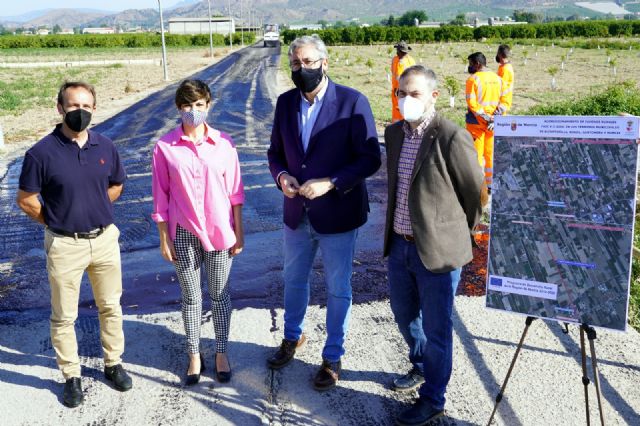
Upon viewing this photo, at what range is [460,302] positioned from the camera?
16.4ft

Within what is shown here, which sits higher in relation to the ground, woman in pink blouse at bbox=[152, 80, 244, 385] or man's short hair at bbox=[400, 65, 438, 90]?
man's short hair at bbox=[400, 65, 438, 90]

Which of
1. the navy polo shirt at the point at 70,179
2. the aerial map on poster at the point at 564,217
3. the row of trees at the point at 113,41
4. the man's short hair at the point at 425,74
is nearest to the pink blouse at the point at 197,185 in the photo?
the navy polo shirt at the point at 70,179

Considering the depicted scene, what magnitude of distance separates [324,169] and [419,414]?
1.52m

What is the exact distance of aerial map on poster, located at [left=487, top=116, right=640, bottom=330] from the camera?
285 centimetres

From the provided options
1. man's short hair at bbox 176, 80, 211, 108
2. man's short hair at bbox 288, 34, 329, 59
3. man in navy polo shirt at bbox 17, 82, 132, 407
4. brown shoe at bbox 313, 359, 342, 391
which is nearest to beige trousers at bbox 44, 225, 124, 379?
man in navy polo shirt at bbox 17, 82, 132, 407

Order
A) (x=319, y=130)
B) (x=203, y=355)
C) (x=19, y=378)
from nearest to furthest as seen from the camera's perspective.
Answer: (x=319, y=130)
(x=19, y=378)
(x=203, y=355)

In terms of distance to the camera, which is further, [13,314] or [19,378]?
[13,314]

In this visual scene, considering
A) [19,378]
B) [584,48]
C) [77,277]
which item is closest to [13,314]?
[19,378]

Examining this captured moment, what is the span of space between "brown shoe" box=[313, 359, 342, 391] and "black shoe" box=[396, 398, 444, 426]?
0.54m

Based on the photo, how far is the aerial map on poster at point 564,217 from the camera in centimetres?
285

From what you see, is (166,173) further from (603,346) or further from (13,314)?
(603,346)

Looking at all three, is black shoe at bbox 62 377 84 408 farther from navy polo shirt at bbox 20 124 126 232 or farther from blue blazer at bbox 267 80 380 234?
blue blazer at bbox 267 80 380 234

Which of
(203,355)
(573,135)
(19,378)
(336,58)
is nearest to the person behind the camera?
(573,135)

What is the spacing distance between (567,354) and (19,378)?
3.70 meters
